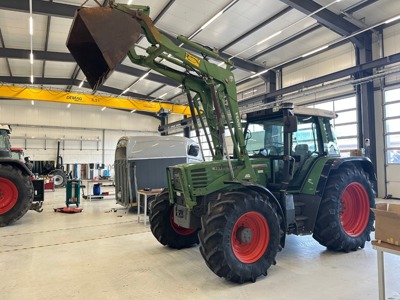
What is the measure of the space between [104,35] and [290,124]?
2.35 metres

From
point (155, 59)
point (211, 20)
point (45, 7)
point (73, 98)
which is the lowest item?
point (155, 59)

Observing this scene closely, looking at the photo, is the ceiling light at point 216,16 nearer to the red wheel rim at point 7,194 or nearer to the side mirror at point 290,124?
the side mirror at point 290,124

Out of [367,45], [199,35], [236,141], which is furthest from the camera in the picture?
[199,35]

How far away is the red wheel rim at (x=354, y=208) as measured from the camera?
15.0 feet

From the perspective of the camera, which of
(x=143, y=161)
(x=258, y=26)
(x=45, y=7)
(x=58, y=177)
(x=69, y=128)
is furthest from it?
(x=69, y=128)

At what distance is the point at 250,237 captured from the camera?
11.4 ft

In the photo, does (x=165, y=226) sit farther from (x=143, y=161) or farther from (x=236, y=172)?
(x=143, y=161)

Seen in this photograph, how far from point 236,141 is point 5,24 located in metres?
10.0

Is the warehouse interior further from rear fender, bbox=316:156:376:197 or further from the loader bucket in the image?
rear fender, bbox=316:156:376:197

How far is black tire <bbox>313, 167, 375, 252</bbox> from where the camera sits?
4.06 m


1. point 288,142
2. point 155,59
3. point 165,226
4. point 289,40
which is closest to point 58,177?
point 289,40

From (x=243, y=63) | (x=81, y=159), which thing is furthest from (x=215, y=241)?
(x=81, y=159)

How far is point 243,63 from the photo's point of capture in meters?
12.1

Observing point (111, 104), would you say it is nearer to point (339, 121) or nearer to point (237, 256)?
point (339, 121)
